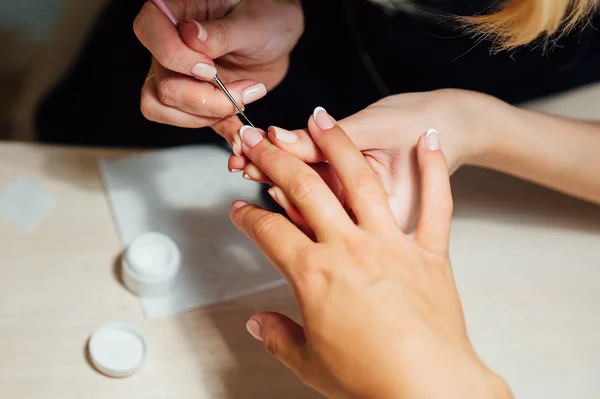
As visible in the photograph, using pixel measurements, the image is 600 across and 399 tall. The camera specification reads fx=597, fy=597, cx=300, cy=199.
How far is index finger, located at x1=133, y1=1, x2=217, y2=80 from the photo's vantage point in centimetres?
65

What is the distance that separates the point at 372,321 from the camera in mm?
511

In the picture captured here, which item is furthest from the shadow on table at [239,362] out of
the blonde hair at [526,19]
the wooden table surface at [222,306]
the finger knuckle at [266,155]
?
the blonde hair at [526,19]

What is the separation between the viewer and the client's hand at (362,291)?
1.66 ft

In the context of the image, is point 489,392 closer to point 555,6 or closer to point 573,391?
point 573,391

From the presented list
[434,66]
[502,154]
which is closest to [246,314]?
→ [502,154]

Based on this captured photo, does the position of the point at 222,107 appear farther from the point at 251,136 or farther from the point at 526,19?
the point at 526,19

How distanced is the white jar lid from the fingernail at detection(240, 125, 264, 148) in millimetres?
251

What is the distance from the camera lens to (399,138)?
2.20 ft

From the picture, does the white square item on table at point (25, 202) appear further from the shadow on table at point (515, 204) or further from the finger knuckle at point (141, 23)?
the shadow on table at point (515, 204)

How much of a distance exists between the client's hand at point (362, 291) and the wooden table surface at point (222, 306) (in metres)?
0.13

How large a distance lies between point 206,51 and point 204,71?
30 mm

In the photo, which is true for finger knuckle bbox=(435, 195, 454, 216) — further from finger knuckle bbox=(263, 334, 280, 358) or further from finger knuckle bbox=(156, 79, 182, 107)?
finger knuckle bbox=(156, 79, 182, 107)

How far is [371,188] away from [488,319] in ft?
1.05

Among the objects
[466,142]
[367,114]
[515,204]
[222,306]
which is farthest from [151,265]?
[515,204]
